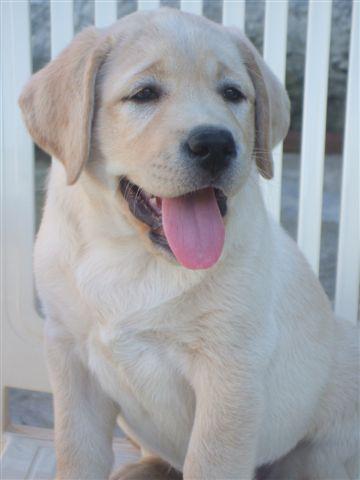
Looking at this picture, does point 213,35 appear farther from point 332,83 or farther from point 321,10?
point 332,83

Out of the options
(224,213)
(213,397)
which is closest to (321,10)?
(224,213)

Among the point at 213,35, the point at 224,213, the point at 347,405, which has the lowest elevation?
the point at 347,405

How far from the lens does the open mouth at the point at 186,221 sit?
179 centimetres

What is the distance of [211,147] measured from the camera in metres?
1.68

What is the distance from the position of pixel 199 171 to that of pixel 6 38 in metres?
1.22

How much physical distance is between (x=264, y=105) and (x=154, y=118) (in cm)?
35

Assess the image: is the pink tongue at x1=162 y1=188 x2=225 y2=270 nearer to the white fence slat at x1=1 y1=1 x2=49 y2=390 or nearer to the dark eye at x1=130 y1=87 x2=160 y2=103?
the dark eye at x1=130 y1=87 x2=160 y2=103

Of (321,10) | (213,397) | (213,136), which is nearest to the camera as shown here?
(213,136)

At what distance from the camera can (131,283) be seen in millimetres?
1957

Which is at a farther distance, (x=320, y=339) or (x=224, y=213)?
(x=320, y=339)

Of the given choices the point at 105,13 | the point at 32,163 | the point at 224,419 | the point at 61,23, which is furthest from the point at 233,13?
the point at 224,419

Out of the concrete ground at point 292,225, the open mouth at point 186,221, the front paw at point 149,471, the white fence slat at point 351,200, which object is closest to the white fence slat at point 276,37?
the white fence slat at point 351,200

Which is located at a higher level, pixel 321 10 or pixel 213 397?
pixel 321 10

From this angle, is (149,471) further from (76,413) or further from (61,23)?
(61,23)
